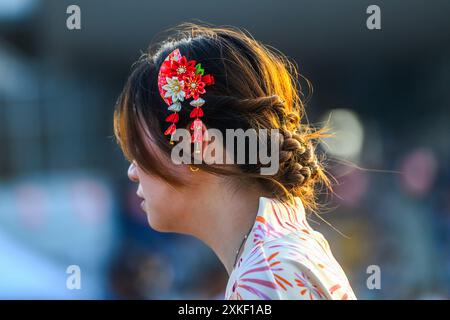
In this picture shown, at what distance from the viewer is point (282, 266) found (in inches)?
35.0

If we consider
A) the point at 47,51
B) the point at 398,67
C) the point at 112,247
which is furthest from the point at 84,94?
the point at 398,67

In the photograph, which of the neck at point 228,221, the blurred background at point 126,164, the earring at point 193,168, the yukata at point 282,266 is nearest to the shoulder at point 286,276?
the yukata at point 282,266

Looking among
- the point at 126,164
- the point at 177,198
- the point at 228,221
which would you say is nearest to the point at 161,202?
the point at 177,198

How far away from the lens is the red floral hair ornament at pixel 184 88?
110 centimetres

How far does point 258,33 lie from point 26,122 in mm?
1503

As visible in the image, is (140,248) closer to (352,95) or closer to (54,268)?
(54,268)

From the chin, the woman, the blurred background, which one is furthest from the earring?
the blurred background

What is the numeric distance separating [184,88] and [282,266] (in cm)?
40

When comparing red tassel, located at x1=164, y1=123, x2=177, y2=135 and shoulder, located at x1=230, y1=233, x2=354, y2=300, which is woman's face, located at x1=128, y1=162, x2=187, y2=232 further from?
shoulder, located at x1=230, y1=233, x2=354, y2=300

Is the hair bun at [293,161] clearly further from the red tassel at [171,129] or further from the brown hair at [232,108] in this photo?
the red tassel at [171,129]

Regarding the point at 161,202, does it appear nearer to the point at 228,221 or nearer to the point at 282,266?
the point at 228,221

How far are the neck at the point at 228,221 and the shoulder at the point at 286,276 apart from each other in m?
0.12
